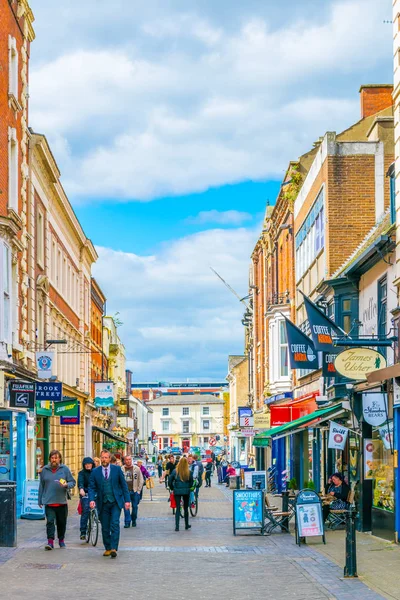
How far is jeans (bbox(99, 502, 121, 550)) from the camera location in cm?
1680

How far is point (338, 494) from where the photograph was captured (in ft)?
71.4

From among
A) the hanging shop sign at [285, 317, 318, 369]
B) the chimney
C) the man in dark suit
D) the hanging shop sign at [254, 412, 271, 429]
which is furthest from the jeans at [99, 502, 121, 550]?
the hanging shop sign at [254, 412, 271, 429]

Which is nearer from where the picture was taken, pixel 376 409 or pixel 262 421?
pixel 376 409

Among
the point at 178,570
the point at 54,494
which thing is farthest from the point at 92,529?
the point at 178,570

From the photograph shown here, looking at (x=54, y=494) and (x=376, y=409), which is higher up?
(x=376, y=409)

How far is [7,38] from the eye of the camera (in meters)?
28.1

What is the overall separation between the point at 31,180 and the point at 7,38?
5745mm

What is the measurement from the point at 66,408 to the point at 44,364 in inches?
80.3

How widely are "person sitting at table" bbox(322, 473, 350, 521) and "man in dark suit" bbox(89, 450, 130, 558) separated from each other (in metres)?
6.05

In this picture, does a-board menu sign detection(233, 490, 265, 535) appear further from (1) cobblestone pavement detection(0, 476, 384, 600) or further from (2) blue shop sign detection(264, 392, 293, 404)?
(2) blue shop sign detection(264, 392, 293, 404)

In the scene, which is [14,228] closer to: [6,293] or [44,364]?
[6,293]

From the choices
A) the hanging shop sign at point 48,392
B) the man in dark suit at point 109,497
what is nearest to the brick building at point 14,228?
the hanging shop sign at point 48,392

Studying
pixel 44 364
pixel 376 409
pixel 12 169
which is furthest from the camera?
pixel 44 364

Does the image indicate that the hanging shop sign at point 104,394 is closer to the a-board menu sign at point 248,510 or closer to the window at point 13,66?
the window at point 13,66
